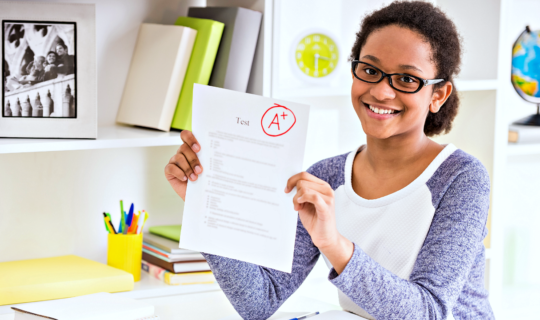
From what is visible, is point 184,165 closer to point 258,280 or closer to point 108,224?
point 258,280

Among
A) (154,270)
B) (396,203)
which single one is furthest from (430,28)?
(154,270)

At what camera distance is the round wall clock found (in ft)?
5.57

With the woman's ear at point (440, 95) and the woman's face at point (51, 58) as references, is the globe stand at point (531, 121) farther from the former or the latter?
the woman's face at point (51, 58)

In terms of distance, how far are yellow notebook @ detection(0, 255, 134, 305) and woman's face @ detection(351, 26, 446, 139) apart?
71 centimetres

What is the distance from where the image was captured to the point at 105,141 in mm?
1373

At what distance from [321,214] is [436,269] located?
0.91 ft

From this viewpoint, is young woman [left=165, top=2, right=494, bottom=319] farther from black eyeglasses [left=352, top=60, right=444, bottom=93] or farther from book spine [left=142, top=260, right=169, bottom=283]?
book spine [left=142, top=260, right=169, bottom=283]

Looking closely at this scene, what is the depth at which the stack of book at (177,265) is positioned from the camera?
5.00 ft

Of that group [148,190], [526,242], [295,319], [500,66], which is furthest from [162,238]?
[526,242]

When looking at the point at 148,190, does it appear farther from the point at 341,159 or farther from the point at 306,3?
the point at 306,3

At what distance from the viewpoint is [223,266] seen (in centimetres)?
121

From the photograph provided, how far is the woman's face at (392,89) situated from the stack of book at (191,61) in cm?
35

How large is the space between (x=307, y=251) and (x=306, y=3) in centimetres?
78

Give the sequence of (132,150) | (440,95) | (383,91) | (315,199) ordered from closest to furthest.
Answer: (315,199) < (383,91) < (440,95) < (132,150)
